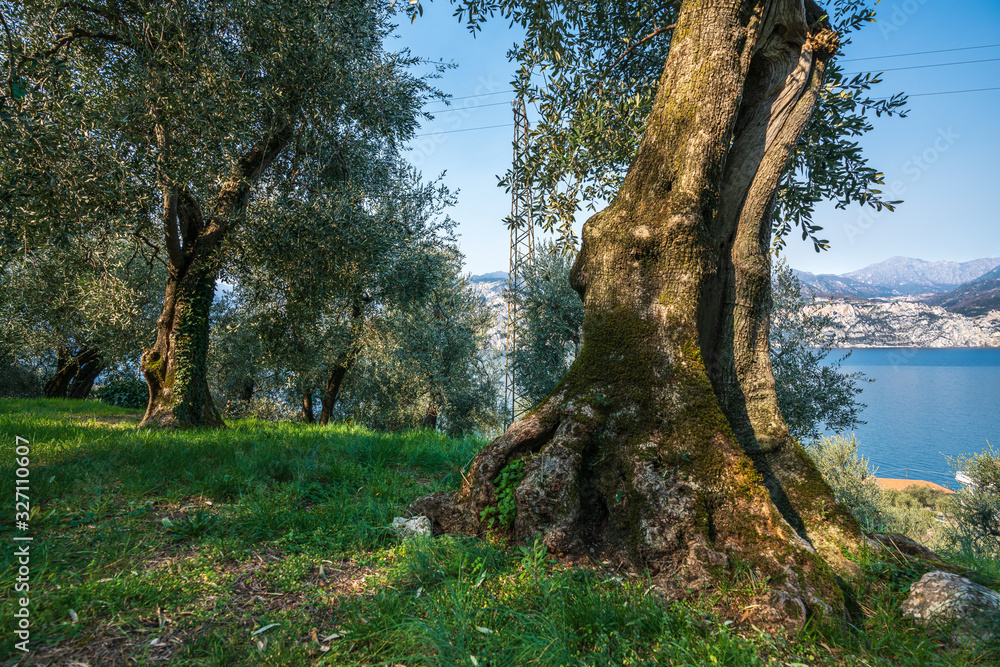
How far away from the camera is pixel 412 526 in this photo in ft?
12.8

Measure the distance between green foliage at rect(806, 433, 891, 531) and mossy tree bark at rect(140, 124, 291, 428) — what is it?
23669 millimetres

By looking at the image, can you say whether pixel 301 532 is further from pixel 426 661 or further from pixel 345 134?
pixel 345 134

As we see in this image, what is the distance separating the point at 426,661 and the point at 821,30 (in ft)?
25.2

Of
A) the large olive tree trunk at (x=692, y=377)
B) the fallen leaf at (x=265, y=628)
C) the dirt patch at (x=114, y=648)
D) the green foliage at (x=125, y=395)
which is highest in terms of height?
the large olive tree trunk at (x=692, y=377)

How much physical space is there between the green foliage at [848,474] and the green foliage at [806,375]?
4.89m

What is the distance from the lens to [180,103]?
246 inches

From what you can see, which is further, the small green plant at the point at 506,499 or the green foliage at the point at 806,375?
the green foliage at the point at 806,375

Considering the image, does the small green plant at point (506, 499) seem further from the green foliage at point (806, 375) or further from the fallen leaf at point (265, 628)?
the green foliage at point (806, 375)

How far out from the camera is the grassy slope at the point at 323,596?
2357mm

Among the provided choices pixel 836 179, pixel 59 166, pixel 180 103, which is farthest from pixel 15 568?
pixel 836 179

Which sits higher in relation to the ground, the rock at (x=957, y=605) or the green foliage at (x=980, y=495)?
the rock at (x=957, y=605)

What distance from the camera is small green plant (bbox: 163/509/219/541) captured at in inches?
143

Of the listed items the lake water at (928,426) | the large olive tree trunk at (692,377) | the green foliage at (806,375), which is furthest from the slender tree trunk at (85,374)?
the lake water at (928,426)

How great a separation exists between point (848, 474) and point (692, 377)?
27546mm
